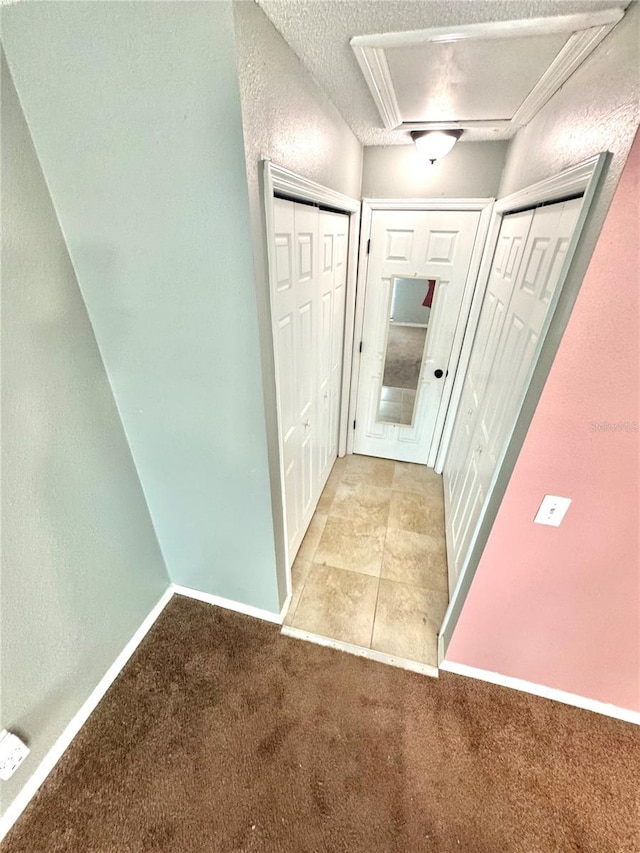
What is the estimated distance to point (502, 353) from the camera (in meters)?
1.67

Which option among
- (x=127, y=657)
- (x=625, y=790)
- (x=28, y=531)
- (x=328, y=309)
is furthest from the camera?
(x=328, y=309)

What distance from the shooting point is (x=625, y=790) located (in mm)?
1318

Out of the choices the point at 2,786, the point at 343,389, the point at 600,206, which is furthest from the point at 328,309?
the point at 2,786

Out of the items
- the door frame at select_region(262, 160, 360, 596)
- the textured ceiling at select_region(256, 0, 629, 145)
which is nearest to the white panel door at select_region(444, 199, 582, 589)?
the textured ceiling at select_region(256, 0, 629, 145)

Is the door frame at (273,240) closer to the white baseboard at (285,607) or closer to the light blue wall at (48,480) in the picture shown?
the white baseboard at (285,607)

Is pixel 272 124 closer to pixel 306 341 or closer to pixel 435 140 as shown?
pixel 306 341

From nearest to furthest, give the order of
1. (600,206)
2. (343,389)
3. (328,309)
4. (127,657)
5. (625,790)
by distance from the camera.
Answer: (600,206) → (625,790) → (127,657) → (328,309) → (343,389)

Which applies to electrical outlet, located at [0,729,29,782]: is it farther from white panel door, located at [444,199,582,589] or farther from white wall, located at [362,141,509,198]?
white wall, located at [362,141,509,198]

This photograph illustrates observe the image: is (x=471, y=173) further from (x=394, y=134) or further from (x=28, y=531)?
(x=28, y=531)

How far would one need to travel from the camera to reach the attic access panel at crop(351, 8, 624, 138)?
0.97m

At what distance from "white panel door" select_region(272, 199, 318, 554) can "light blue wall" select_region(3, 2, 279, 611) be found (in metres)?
0.20

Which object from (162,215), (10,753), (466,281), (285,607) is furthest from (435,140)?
(10,753)

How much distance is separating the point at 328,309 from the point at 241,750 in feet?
7.13

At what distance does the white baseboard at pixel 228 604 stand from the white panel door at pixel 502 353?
39.7 inches
